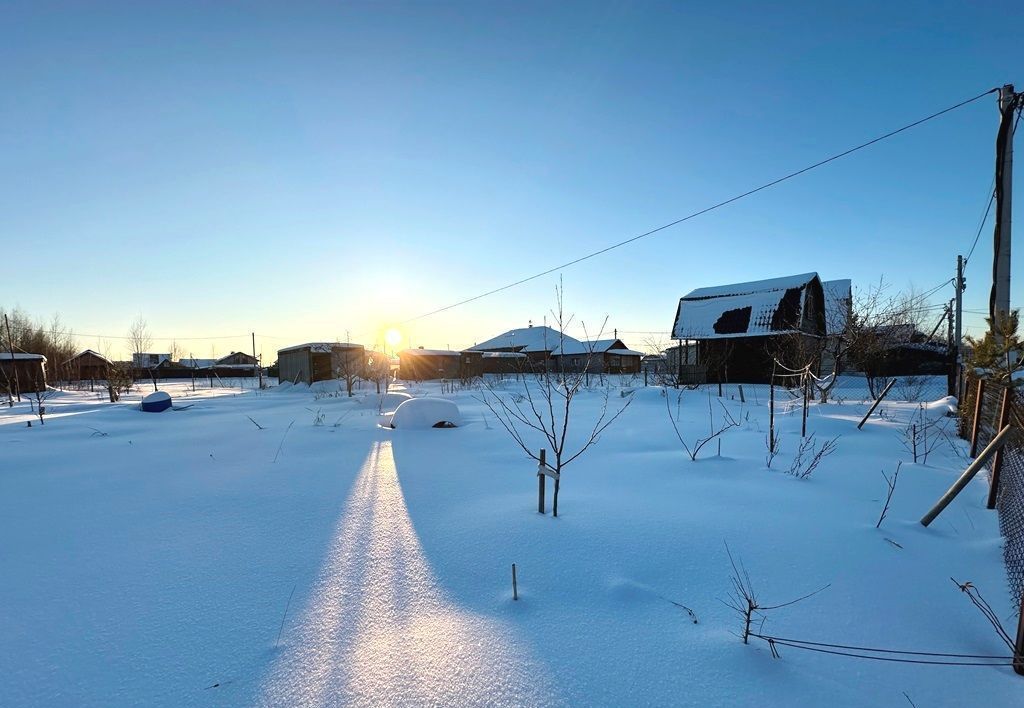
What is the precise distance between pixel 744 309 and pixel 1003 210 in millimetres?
14132

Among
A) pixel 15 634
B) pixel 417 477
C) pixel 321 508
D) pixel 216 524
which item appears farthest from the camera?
pixel 417 477

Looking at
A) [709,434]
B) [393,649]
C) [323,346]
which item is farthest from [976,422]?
[323,346]

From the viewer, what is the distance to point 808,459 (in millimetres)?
5223

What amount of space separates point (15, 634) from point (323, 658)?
157 cm

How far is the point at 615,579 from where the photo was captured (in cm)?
245

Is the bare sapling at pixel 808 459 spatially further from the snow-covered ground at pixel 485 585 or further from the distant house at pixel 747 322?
the distant house at pixel 747 322

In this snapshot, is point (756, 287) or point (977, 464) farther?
point (756, 287)

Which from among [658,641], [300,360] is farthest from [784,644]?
[300,360]

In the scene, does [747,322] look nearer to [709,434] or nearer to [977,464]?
[709,434]

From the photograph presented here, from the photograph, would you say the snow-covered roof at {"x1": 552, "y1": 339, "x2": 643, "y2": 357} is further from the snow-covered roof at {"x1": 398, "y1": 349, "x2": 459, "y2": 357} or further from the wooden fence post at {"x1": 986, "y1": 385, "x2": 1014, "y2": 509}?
the wooden fence post at {"x1": 986, "y1": 385, "x2": 1014, "y2": 509}

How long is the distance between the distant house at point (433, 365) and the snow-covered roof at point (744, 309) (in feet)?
54.1

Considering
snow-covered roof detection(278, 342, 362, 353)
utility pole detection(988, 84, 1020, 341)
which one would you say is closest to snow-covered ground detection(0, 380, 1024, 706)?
utility pole detection(988, 84, 1020, 341)

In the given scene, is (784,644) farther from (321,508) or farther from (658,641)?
(321,508)

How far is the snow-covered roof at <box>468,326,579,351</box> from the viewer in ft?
133
